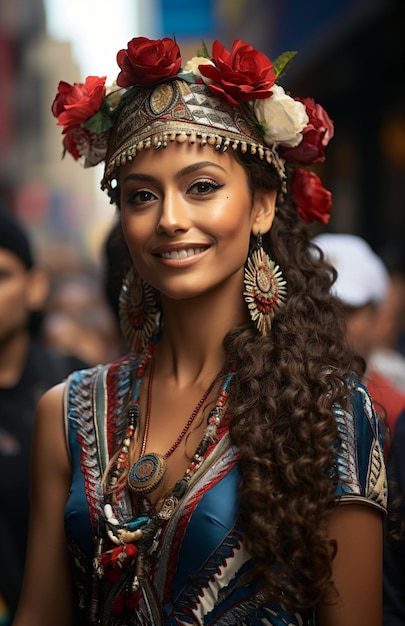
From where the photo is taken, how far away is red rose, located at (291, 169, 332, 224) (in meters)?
2.81

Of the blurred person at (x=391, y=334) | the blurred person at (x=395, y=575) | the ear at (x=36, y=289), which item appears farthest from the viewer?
the blurred person at (x=391, y=334)

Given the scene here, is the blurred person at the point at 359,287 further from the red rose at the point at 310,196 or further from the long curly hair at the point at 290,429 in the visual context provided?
the long curly hair at the point at 290,429

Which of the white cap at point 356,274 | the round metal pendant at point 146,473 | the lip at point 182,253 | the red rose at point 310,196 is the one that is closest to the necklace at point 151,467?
the round metal pendant at point 146,473

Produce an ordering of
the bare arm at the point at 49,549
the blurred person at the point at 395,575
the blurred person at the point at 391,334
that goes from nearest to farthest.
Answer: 1. the bare arm at the point at 49,549
2. the blurred person at the point at 395,575
3. the blurred person at the point at 391,334

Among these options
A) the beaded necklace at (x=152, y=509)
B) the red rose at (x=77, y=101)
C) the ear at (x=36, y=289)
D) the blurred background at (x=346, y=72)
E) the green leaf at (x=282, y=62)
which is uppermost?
the blurred background at (x=346, y=72)

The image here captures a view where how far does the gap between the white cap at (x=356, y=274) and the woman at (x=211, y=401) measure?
140 centimetres

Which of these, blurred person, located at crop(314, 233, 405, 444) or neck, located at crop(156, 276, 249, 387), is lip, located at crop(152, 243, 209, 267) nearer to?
neck, located at crop(156, 276, 249, 387)

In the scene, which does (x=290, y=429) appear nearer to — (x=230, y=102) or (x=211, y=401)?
(x=211, y=401)

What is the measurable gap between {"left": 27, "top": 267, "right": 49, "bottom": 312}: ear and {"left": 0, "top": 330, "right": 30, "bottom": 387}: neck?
231 millimetres

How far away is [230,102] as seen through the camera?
2551 millimetres

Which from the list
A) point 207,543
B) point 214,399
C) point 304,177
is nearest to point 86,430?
point 214,399

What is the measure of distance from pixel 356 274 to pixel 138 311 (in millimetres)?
1708

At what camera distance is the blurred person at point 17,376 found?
3912 millimetres

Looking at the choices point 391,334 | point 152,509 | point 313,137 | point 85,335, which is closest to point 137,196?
point 313,137
